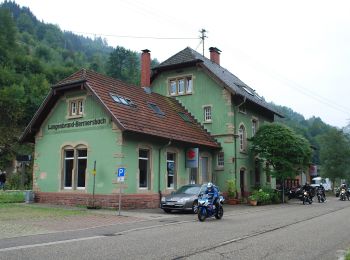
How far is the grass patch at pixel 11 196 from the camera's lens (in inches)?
1008

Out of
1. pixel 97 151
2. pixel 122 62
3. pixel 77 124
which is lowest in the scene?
pixel 97 151

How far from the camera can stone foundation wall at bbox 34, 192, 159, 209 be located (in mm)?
22562

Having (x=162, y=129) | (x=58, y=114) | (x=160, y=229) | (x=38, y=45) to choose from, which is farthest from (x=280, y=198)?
(x=38, y=45)

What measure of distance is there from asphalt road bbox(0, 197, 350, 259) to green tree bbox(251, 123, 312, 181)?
16533 mm

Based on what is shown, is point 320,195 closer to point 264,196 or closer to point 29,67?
point 264,196

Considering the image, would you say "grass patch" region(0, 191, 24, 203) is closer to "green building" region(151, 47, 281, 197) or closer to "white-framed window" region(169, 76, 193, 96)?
"green building" region(151, 47, 281, 197)

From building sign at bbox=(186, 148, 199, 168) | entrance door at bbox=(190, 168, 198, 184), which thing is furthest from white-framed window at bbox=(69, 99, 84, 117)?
entrance door at bbox=(190, 168, 198, 184)

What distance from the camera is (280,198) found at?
3416cm

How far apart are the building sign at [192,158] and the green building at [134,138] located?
0.06 metres

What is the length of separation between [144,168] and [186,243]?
14161 millimetres

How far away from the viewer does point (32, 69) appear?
97312 millimetres

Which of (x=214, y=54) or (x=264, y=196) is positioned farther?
(x=214, y=54)

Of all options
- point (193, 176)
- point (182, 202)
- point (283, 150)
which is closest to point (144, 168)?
point (182, 202)

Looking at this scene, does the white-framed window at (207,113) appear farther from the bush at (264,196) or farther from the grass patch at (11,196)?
the grass patch at (11,196)
